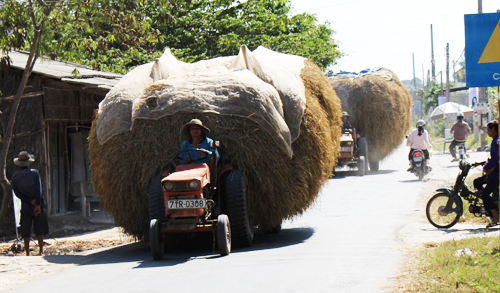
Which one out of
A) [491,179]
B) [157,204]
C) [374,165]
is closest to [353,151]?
[374,165]

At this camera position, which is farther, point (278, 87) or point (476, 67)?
point (278, 87)

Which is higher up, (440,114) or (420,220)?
(440,114)

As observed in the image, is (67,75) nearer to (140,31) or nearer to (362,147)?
(140,31)

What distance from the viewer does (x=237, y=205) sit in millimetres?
9016

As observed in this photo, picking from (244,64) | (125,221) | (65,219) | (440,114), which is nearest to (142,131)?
(125,221)

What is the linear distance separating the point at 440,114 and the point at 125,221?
33.9 metres

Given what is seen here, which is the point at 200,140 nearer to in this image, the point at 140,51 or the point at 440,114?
the point at 140,51

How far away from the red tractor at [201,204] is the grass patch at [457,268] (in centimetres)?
256

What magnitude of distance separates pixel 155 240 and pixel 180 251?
128 centimetres

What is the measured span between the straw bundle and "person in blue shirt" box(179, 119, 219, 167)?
1474cm

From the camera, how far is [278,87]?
10.2 metres

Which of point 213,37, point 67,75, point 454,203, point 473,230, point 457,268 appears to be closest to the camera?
point 457,268

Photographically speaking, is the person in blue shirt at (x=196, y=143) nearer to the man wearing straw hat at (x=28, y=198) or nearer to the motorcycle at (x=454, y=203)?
the man wearing straw hat at (x=28, y=198)

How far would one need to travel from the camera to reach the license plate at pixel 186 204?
27.1 feet
